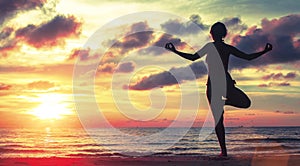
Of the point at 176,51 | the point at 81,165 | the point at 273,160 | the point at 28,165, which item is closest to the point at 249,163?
Answer: the point at 273,160

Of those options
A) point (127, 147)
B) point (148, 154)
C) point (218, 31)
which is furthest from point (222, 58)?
point (127, 147)

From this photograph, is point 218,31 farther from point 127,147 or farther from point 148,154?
point 127,147

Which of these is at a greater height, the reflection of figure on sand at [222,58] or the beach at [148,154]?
the reflection of figure on sand at [222,58]

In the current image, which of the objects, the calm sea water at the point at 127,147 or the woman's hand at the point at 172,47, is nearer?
the woman's hand at the point at 172,47

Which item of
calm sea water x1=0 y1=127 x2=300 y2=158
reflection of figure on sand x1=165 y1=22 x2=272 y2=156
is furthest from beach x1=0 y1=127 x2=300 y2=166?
reflection of figure on sand x1=165 y1=22 x2=272 y2=156

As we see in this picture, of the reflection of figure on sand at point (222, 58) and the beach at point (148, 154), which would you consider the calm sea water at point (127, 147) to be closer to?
the beach at point (148, 154)

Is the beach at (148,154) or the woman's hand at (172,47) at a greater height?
the woman's hand at (172,47)

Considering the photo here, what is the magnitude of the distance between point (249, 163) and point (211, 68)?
1.88 metres

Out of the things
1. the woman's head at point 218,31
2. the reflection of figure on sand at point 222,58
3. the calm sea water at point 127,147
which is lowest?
the calm sea water at point 127,147

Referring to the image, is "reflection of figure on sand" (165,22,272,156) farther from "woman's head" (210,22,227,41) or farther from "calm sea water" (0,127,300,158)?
"calm sea water" (0,127,300,158)

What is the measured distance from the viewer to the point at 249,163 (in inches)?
301

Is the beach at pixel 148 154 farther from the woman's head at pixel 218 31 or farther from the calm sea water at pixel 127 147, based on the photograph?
the woman's head at pixel 218 31

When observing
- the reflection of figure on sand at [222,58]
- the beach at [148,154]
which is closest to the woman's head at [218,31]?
the reflection of figure on sand at [222,58]

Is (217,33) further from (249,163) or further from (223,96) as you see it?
(249,163)
